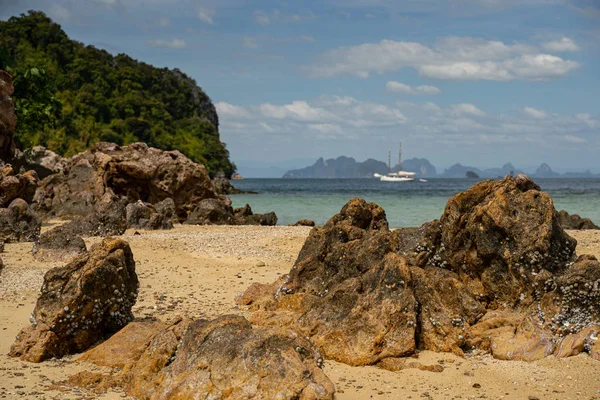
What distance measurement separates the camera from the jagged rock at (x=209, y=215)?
28.9 meters

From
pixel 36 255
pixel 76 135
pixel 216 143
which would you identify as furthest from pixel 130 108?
pixel 36 255

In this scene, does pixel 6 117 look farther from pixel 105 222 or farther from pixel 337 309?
pixel 337 309

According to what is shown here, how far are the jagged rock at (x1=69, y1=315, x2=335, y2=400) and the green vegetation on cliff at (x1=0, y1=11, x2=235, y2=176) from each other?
6222cm

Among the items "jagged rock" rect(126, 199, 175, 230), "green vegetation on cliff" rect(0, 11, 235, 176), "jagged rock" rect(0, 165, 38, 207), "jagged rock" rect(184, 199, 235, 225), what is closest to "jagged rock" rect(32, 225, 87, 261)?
"jagged rock" rect(0, 165, 38, 207)

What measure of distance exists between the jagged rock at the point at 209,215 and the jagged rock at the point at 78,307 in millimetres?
19331

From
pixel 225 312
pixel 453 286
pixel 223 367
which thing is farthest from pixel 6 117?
pixel 223 367

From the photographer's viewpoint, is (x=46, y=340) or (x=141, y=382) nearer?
(x=141, y=382)

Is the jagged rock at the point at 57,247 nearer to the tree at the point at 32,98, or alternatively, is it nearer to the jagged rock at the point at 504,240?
the jagged rock at the point at 504,240

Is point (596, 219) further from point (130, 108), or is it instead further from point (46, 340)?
point (130, 108)

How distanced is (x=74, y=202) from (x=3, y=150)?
3.45 metres

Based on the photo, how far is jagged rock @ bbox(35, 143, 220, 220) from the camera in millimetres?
28703

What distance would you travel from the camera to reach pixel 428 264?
11.1m

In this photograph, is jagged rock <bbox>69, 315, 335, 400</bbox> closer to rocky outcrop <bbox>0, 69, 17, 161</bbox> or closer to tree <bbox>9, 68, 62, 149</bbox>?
rocky outcrop <bbox>0, 69, 17, 161</bbox>

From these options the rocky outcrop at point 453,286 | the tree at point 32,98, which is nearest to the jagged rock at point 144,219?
the tree at point 32,98
